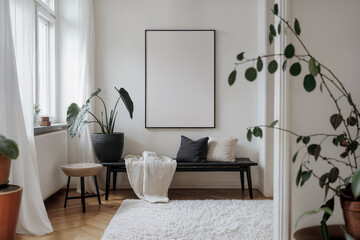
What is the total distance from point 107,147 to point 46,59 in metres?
1.36

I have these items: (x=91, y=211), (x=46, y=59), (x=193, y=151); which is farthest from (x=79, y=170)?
(x=46, y=59)

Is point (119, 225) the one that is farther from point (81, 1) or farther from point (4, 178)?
point (81, 1)

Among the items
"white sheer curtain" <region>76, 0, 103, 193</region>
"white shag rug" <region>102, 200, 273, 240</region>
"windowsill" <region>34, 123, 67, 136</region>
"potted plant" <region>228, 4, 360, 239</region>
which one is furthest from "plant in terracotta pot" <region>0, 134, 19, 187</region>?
"white sheer curtain" <region>76, 0, 103, 193</region>

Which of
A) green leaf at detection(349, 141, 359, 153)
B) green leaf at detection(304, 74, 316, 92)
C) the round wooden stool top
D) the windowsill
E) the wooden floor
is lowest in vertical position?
the wooden floor

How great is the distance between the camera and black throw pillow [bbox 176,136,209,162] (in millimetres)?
4188

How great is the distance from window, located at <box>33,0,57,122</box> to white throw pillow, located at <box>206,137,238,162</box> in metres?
2.04

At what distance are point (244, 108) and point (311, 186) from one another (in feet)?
9.82

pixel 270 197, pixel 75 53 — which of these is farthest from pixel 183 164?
pixel 75 53

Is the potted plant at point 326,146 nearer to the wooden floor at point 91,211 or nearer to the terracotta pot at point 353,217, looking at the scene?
the terracotta pot at point 353,217

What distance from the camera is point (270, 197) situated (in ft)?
13.6

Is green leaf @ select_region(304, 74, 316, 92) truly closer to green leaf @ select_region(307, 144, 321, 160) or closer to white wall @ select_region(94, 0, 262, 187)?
green leaf @ select_region(307, 144, 321, 160)

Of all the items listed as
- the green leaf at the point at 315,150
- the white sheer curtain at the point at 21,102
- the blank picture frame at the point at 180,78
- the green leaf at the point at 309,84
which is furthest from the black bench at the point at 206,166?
the green leaf at the point at 309,84

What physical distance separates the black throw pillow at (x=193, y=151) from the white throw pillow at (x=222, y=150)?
8 cm

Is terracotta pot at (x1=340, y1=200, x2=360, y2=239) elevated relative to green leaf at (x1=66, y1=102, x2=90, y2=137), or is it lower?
lower
